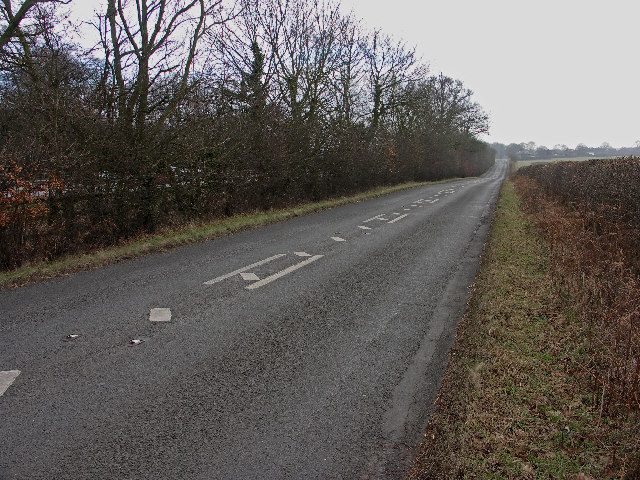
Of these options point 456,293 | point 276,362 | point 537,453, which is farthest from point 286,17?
point 537,453

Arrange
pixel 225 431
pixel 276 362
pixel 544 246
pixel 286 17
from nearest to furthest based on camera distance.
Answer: pixel 225 431
pixel 276 362
pixel 544 246
pixel 286 17

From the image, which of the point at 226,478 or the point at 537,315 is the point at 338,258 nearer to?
the point at 537,315

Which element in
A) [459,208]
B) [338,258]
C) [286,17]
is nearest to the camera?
[338,258]

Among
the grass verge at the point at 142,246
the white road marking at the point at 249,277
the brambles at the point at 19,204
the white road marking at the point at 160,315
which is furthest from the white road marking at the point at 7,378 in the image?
the brambles at the point at 19,204

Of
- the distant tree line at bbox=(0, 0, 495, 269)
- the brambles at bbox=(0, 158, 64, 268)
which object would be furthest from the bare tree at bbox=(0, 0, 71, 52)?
the brambles at bbox=(0, 158, 64, 268)

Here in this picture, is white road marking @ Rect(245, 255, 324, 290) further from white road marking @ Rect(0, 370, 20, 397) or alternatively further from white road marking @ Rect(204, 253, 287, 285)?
white road marking @ Rect(0, 370, 20, 397)

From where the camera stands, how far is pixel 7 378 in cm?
341

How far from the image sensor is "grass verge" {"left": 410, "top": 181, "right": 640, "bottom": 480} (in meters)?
2.54

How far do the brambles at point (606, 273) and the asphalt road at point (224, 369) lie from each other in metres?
1.26

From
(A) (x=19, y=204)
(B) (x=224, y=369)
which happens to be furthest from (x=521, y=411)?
(A) (x=19, y=204)

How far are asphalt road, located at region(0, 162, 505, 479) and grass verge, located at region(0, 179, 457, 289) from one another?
1.37 ft

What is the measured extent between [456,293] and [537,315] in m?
1.19

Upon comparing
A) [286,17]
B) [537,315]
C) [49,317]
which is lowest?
[537,315]

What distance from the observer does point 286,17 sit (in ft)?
69.9
